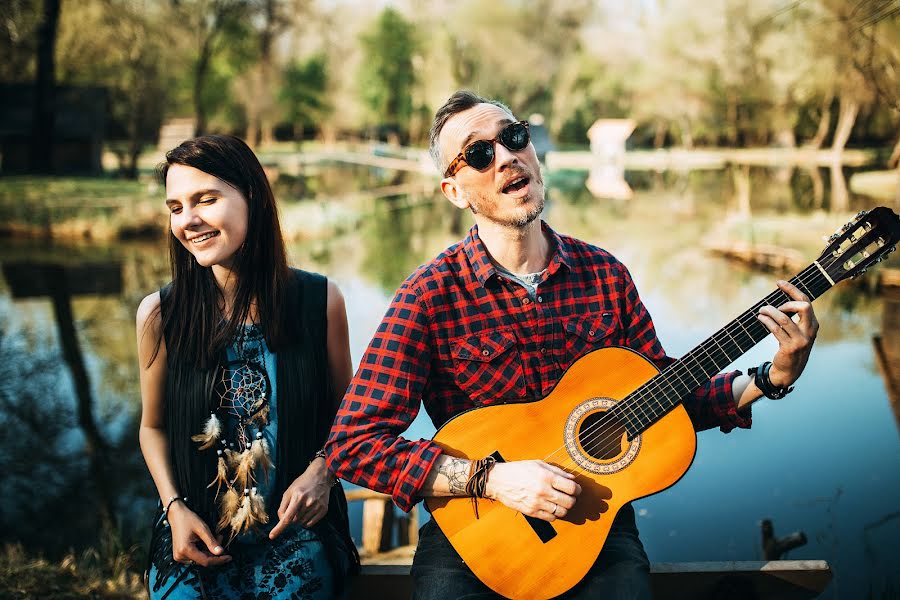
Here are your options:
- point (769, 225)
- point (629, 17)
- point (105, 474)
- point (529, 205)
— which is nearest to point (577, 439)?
point (529, 205)

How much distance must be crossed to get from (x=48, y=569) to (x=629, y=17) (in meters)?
16.2

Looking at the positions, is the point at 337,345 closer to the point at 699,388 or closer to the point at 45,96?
the point at 699,388

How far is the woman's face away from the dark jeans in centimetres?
99

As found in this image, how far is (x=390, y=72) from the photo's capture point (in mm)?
16031

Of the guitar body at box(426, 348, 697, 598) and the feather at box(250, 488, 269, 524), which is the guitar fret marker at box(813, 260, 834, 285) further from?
the feather at box(250, 488, 269, 524)

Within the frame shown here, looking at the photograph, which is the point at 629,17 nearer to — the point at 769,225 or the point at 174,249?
the point at 769,225

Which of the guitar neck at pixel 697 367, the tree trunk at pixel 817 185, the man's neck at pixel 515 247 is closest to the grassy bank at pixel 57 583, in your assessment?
the man's neck at pixel 515 247

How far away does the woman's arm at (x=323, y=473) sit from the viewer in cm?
187

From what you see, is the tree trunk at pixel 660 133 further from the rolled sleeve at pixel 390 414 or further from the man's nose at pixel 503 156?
the rolled sleeve at pixel 390 414

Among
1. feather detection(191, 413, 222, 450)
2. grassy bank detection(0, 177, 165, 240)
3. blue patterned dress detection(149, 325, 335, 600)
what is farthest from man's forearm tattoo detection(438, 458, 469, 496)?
grassy bank detection(0, 177, 165, 240)

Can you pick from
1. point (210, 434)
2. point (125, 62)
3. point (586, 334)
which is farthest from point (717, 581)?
point (125, 62)

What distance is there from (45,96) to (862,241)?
44.2 ft

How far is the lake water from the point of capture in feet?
17.7

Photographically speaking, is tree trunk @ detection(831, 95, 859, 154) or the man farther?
tree trunk @ detection(831, 95, 859, 154)
